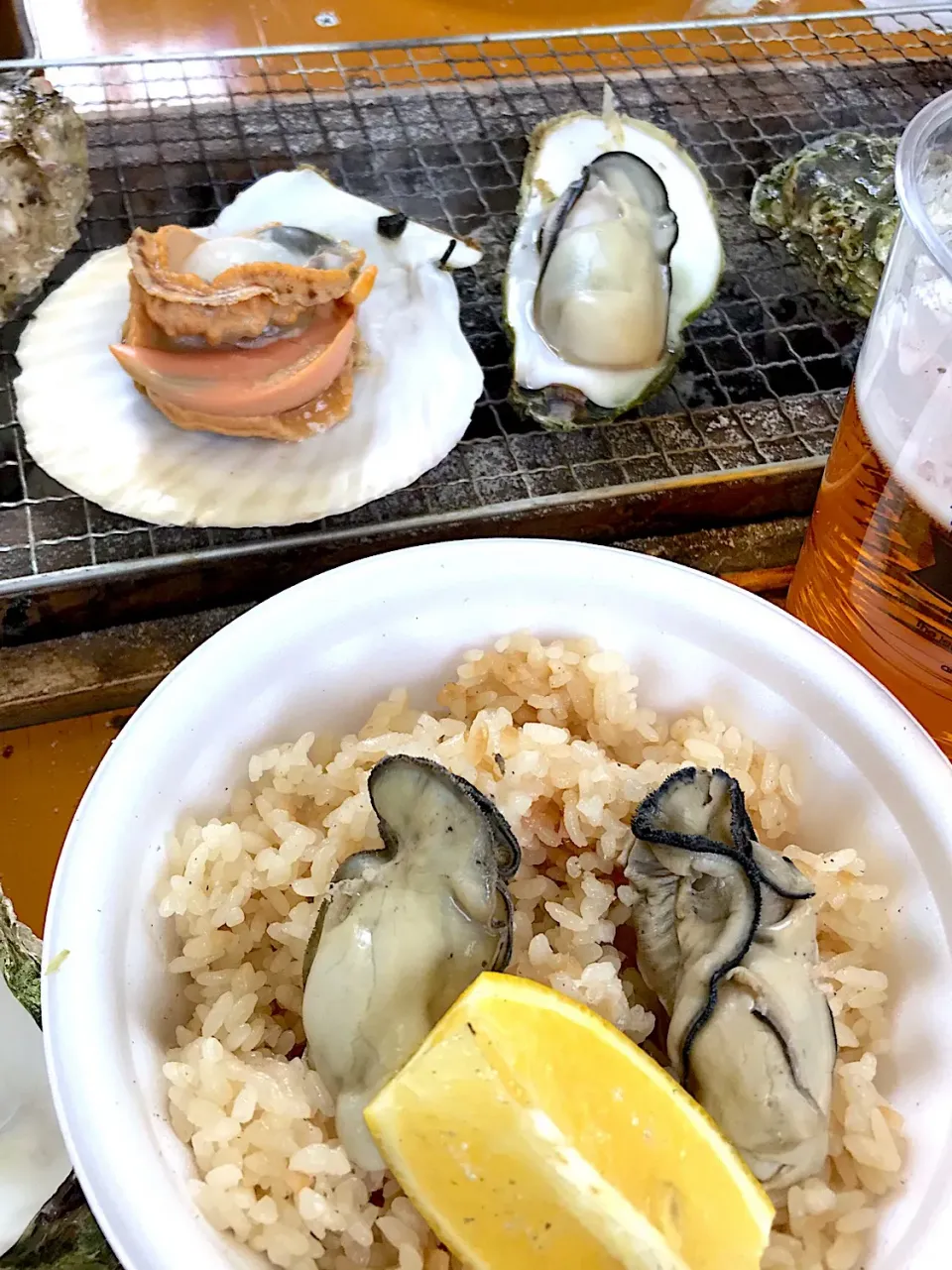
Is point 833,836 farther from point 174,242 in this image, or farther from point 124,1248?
point 174,242

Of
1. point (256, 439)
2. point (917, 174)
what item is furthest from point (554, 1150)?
point (256, 439)

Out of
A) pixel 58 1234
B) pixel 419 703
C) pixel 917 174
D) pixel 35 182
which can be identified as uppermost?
pixel 917 174

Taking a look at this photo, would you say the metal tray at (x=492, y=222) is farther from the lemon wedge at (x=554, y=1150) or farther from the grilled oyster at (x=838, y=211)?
the lemon wedge at (x=554, y=1150)

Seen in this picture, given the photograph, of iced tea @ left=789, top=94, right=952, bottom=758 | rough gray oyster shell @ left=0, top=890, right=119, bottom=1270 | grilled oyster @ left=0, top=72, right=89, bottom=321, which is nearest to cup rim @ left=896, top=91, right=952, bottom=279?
iced tea @ left=789, top=94, right=952, bottom=758

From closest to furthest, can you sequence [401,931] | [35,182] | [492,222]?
[401,931], [35,182], [492,222]

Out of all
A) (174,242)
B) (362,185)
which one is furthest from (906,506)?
(362,185)

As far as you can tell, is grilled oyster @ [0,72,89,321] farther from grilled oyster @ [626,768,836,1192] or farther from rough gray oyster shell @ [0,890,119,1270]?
grilled oyster @ [626,768,836,1192]

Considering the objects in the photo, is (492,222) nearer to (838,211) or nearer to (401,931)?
(838,211)
